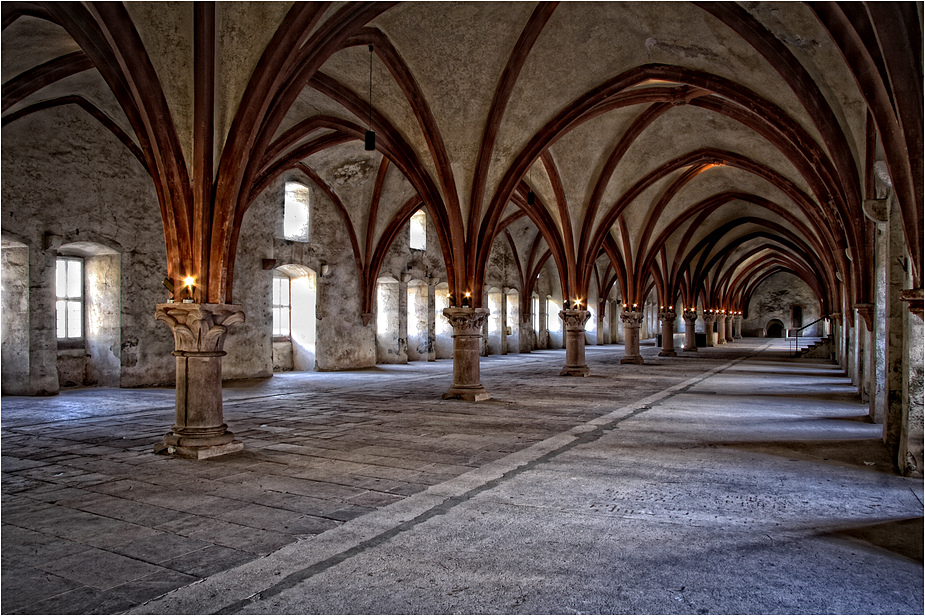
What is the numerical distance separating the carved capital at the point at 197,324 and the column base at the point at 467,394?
5.78 meters

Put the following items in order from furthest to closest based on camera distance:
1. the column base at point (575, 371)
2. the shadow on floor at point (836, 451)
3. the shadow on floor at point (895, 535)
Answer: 1. the column base at point (575, 371)
2. the shadow on floor at point (836, 451)
3. the shadow on floor at point (895, 535)

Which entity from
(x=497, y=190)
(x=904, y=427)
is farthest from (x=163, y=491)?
(x=497, y=190)

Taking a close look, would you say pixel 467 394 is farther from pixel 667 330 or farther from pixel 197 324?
pixel 667 330

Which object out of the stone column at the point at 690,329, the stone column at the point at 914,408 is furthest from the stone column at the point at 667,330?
the stone column at the point at 914,408

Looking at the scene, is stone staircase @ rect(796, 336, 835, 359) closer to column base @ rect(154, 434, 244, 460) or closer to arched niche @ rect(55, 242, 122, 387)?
arched niche @ rect(55, 242, 122, 387)

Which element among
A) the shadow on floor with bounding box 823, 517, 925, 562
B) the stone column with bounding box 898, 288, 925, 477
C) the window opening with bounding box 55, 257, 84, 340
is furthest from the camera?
the window opening with bounding box 55, 257, 84, 340

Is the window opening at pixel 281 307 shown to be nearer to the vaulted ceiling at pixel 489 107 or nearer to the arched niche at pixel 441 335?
the vaulted ceiling at pixel 489 107

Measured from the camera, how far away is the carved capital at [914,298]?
5.42 meters

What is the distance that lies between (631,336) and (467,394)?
42.8 feet

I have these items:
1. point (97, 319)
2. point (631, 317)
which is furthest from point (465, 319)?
point (631, 317)

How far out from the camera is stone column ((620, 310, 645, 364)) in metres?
23.5

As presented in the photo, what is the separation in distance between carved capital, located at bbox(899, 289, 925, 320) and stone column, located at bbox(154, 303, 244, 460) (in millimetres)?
6901

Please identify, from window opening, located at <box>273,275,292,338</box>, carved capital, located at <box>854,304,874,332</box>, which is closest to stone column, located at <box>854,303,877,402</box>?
carved capital, located at <box>854,304,874,332</box>

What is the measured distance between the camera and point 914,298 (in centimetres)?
548
